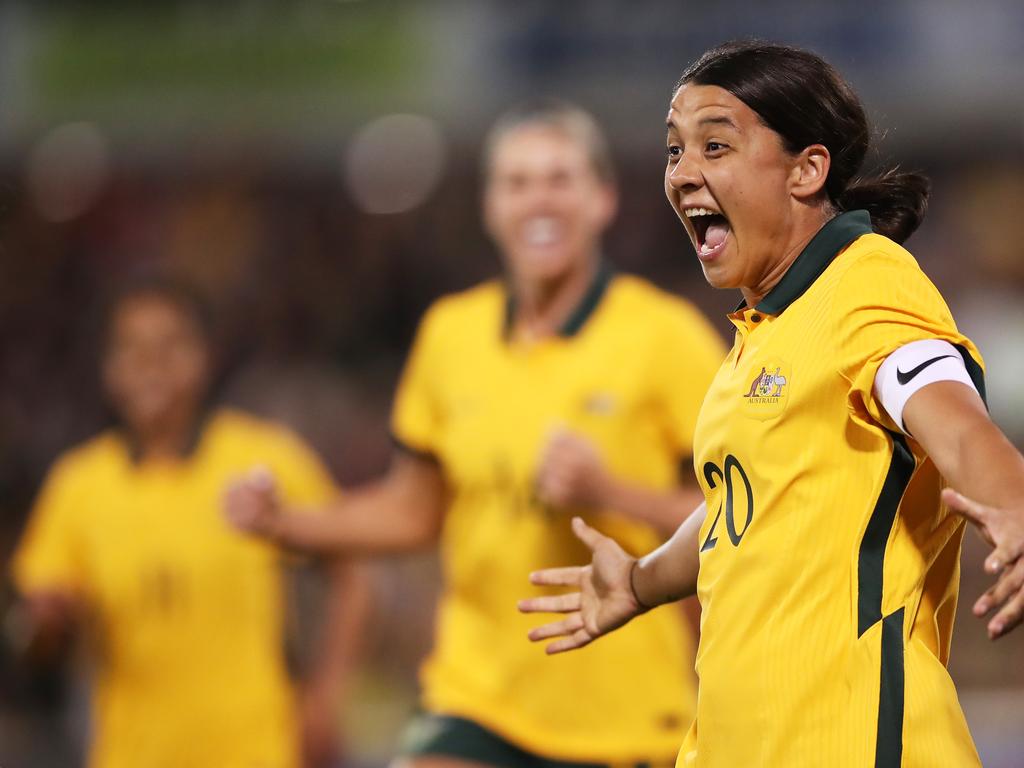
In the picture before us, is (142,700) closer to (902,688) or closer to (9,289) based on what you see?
(902,688)

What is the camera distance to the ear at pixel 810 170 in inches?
105

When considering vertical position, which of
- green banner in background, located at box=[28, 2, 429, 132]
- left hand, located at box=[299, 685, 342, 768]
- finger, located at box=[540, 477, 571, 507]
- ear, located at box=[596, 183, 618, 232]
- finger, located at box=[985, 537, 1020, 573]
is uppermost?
green banner in background, located at box=[28, 2, 429, 132]

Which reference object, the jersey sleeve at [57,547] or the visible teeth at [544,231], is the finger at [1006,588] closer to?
the visible teeth at [544,231]

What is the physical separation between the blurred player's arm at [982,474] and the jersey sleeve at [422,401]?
2.73 m

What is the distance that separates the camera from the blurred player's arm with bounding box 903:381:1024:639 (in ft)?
6.75

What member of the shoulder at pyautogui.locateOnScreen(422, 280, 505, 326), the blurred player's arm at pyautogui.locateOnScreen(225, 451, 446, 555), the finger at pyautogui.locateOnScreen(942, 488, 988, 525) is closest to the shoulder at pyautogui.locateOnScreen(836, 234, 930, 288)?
the finger at pyautogui.locateOnScreen(942, 488, 988, 525)

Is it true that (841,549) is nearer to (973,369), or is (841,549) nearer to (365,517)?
(973,369)

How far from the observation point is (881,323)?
241 cm

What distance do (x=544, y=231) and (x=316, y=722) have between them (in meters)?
2.20

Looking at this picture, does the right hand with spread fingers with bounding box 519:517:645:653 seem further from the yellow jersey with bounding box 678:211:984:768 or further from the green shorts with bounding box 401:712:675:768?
the green shorts with bounding box 401:712:675:768

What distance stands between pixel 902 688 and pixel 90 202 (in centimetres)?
1336

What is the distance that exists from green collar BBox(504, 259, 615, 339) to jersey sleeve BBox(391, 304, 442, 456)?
0.75 ft

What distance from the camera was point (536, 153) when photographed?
16.4ft

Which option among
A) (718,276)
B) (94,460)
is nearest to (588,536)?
(718,276)
